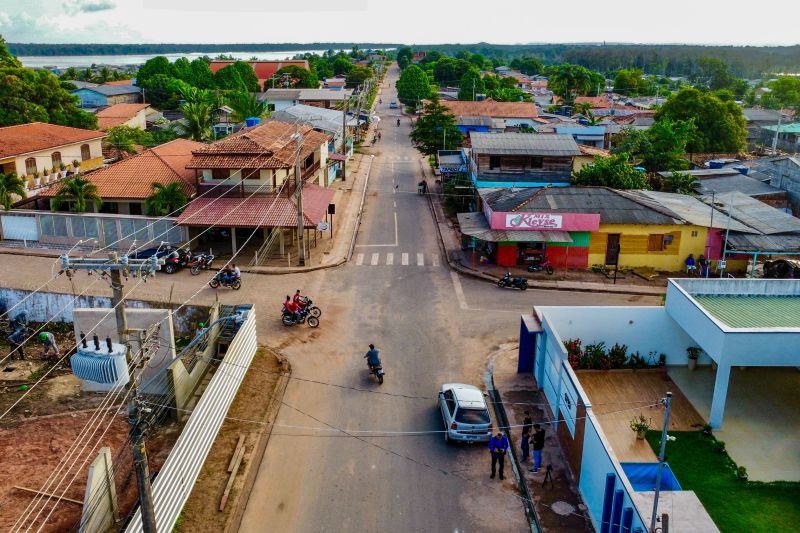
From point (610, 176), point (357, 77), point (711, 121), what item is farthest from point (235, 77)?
point (610, 176)

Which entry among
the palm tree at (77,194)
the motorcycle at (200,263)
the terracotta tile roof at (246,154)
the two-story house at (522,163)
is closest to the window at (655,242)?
the two-story house at (522,163)

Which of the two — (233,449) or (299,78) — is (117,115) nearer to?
(299,78)

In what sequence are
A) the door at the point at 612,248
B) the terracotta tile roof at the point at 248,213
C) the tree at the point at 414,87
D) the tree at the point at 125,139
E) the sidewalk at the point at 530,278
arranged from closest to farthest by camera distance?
the sidewalk at the point at 530,278 < the terracotta tile roof at the point at 248,213 < the door at the point at 612,248 < the tree at the point at 125,139 < the tree at the point at 414,87

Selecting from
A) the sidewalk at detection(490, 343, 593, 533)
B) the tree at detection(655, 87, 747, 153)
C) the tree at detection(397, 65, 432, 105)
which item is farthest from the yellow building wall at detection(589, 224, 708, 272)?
the tree at detection(397, 65, 432, 105)

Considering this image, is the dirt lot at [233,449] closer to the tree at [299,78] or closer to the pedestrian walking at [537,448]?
the pedestrian walking at [537,448]

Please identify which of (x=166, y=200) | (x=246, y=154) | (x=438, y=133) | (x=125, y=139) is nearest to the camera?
(x=166, y=200)

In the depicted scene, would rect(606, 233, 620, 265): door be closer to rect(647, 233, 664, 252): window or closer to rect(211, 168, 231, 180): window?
rect(647, 233, 664, 252): window

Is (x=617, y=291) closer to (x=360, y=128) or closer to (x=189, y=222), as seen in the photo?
(x=189, y=222)
